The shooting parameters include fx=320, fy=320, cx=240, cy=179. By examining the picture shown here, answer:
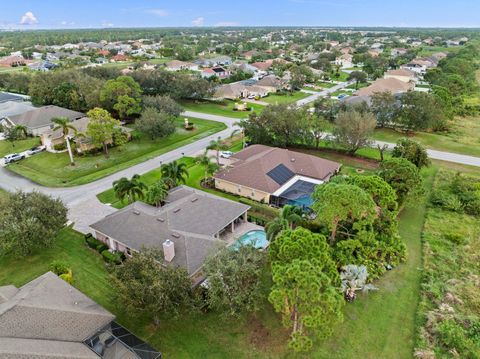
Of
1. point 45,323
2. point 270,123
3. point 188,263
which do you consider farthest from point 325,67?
point 45,323

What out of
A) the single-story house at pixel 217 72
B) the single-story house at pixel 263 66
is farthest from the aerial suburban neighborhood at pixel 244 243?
the single-story house at pixel 263 66

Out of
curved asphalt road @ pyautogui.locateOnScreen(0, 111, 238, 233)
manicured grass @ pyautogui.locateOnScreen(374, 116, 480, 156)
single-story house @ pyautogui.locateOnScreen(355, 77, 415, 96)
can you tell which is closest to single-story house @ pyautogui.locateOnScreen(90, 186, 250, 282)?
curved asphalt road @ pyautogui.locateOnScreen(0, 111, 238, 233)

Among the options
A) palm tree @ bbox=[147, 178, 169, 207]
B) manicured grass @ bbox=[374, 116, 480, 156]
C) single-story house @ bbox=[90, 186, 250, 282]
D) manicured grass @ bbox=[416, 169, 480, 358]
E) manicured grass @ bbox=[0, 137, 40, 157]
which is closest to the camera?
manicured grass @ bbox=[416, 169, 480, 358]

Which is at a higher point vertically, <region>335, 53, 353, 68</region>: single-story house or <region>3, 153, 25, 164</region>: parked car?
<region>335, 53, 353, 68</region>: single-story house

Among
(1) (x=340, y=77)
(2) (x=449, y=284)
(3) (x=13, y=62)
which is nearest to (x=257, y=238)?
(2) (x=449, y=284)

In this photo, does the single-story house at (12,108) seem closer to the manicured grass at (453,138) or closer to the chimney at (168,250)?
the chimney at (168,250)

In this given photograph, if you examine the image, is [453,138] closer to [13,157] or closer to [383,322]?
[383,322]

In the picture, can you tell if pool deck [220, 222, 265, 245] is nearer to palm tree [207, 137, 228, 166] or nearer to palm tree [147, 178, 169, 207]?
palm tree [147, 178, 169, 207]
